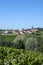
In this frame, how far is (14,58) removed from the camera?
6133 millimetres

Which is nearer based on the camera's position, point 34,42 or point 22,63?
point 22,63

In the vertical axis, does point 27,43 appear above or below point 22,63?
below

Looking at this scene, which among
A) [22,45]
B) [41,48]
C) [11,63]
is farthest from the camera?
[22,45]

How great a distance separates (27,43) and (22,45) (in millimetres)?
1167

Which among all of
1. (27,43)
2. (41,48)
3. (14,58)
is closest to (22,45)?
(27,43)

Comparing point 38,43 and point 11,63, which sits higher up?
point 11,63

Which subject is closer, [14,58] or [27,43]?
[14,58]

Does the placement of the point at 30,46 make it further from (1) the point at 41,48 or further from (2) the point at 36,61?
(2) the point at 36,61

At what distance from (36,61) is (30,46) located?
30.0 meters

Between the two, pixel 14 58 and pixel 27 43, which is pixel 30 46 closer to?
pixel 27 43

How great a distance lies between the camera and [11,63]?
18.0ft

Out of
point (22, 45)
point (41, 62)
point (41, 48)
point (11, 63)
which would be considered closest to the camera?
point (11, 63)

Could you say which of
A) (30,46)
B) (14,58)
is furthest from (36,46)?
(14,58)

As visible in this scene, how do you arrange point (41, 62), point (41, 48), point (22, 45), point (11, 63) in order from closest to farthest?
1. point (11, 63)
2. point (41, 62)
3. point (41, 48)
4. point (22, 45)
